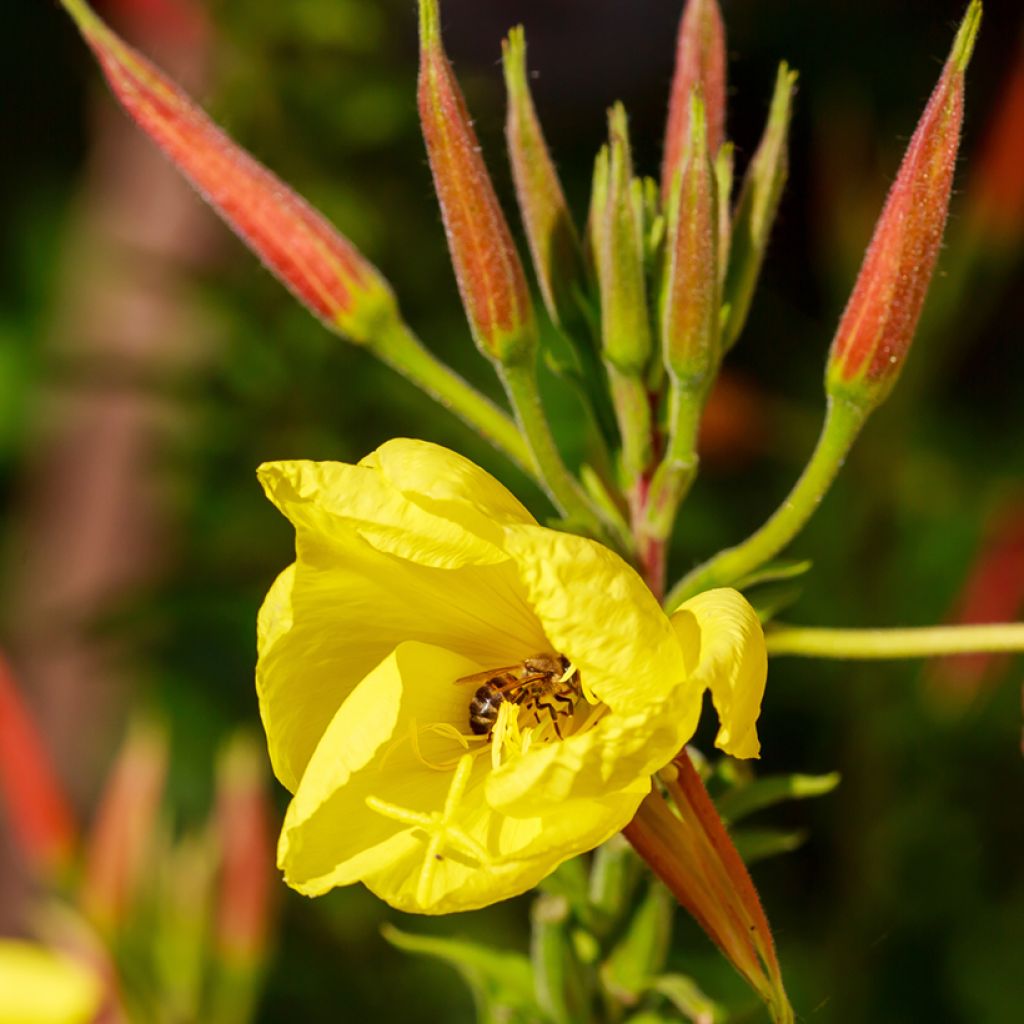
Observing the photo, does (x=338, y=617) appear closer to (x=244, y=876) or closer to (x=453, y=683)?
(x=453, y=683)

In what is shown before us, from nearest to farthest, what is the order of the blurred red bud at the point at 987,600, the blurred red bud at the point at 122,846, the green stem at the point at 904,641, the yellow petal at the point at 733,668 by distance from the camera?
the yellow petal at the point at 733,668
the green stem at the point at 904,641
the blurred red bud at the point at 122,846
the blurred red bud at the point at 987,600

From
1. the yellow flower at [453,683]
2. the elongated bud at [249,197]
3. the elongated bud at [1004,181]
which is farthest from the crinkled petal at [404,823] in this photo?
the elongated bud at [1004,181]

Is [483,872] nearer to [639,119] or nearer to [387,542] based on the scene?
[387,542]

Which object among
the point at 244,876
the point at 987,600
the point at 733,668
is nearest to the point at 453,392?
the point at 733,668


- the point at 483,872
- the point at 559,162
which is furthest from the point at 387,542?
the point at 559,162

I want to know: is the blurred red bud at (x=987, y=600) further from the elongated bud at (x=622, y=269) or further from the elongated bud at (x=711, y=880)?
the elongated bud at (x=711, y=880)

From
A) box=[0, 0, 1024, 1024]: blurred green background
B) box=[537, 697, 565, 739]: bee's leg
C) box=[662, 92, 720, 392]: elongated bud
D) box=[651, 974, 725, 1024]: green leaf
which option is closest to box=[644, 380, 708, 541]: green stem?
box=[662, 92, 720, 392]: elongated bud
